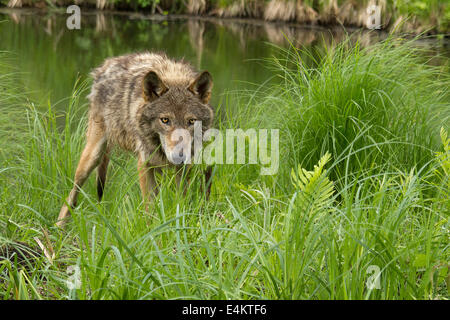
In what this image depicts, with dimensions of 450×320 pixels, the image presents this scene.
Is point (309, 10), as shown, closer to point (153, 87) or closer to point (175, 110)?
point (153, 87)

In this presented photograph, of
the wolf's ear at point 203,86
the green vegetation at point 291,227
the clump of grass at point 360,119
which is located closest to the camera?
the green vegetation at point 291,227

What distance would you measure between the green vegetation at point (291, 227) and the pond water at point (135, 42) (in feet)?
20.1

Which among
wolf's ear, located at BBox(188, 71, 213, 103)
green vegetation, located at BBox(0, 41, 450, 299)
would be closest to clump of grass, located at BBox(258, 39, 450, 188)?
green vegetation, located at BBox(0, 41, 450, 299)

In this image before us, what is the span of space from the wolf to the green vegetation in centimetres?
24

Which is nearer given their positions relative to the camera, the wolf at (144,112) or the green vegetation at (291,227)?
the green vegetation at (291,227)

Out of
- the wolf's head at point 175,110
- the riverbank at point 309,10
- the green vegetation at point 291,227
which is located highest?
the riverbank at point 309,10

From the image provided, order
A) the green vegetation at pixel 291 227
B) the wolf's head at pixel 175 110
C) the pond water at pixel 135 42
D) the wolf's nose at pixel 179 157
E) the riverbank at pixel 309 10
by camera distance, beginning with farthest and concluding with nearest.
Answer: the riverbank at pixel 309 10
the pond water at pixel 135 42
the wolf's head at pixel 175 110
the wolf's nose at pixel 179 157
the green vegetation at pixel 291 227

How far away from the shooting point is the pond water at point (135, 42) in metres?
13.4

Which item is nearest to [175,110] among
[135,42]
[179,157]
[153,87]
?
[153,87]

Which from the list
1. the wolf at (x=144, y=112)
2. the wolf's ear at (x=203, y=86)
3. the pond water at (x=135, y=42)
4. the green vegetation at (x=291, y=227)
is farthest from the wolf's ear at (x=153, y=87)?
the pond water at (x=135, y=42)

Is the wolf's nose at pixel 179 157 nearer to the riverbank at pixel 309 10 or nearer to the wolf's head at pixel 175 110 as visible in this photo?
the wolf's head at pixel 175 110

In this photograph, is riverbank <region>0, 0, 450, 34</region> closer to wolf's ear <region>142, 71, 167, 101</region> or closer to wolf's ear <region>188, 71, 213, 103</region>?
wolf's ear <region>188, 71, 213, 103</region>

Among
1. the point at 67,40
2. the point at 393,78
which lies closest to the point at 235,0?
the point at 67,40

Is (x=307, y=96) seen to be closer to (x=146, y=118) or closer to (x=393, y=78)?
(x=393, y=78)
